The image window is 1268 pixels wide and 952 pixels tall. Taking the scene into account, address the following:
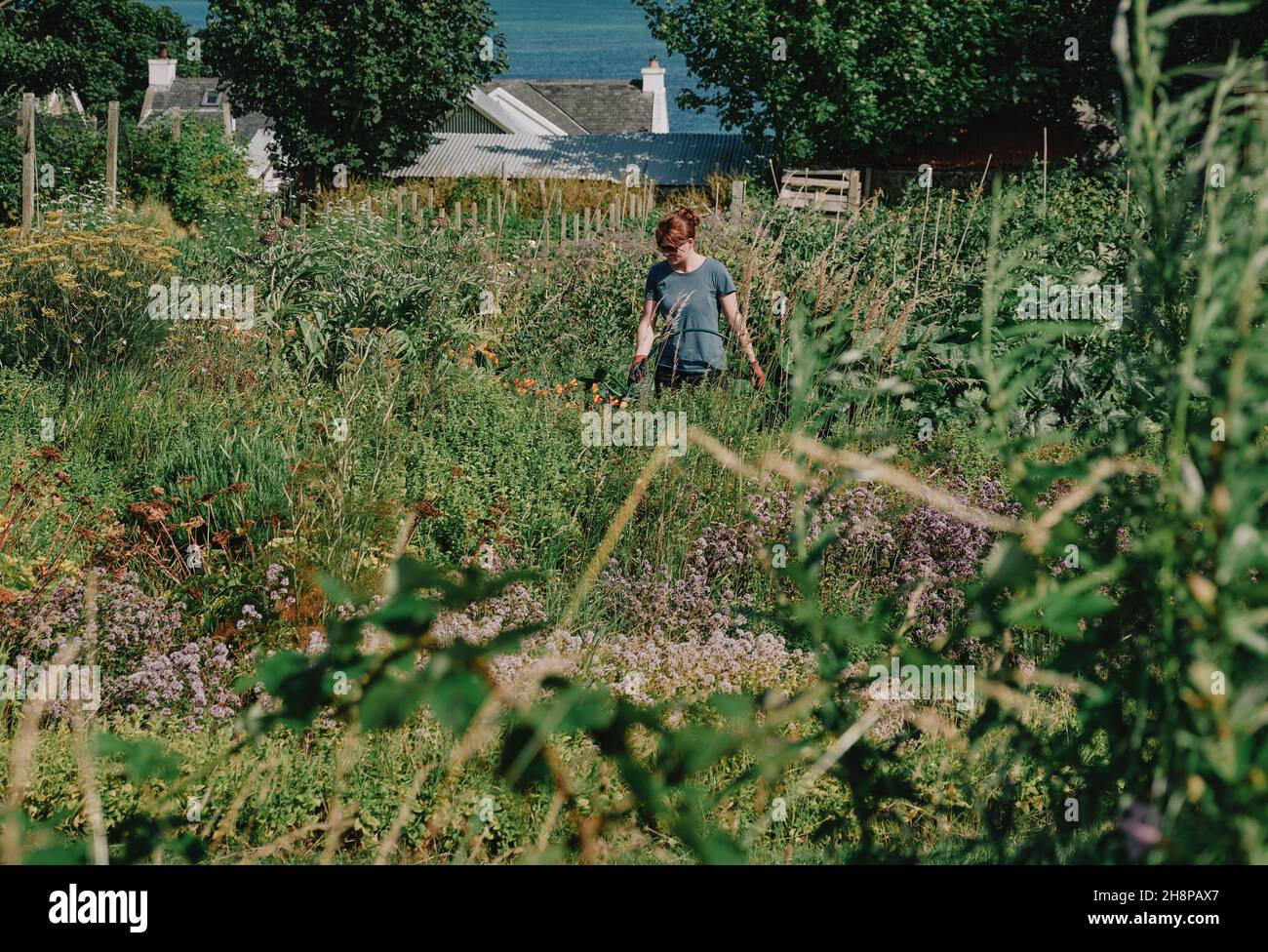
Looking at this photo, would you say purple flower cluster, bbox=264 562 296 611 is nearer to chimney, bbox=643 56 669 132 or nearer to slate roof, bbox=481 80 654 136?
slate roof, bbox=481 80 654 136

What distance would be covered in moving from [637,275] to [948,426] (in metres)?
3.26

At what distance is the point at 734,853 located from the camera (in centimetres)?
95

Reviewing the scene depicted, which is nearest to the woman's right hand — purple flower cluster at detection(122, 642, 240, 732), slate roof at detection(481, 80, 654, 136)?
purple flower cluster at detection(122, 642, 240, 732)

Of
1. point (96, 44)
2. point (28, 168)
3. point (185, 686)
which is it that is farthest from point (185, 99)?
point (185, 686)

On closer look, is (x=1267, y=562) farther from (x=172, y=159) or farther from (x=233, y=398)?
(x=172, y=159)

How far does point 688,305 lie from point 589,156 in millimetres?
31337

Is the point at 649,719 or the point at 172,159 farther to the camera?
the point at 172,159

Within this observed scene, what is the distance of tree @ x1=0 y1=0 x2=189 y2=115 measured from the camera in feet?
171

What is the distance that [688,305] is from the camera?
6555mm

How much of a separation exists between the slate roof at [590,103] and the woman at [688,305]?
42.4 m

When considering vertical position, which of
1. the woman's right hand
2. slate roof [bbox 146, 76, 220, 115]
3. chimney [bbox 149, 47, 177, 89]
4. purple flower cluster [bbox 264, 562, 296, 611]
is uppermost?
chimney [bbox 149, 47, 177, 89]

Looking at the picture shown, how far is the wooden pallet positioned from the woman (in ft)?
7.50
